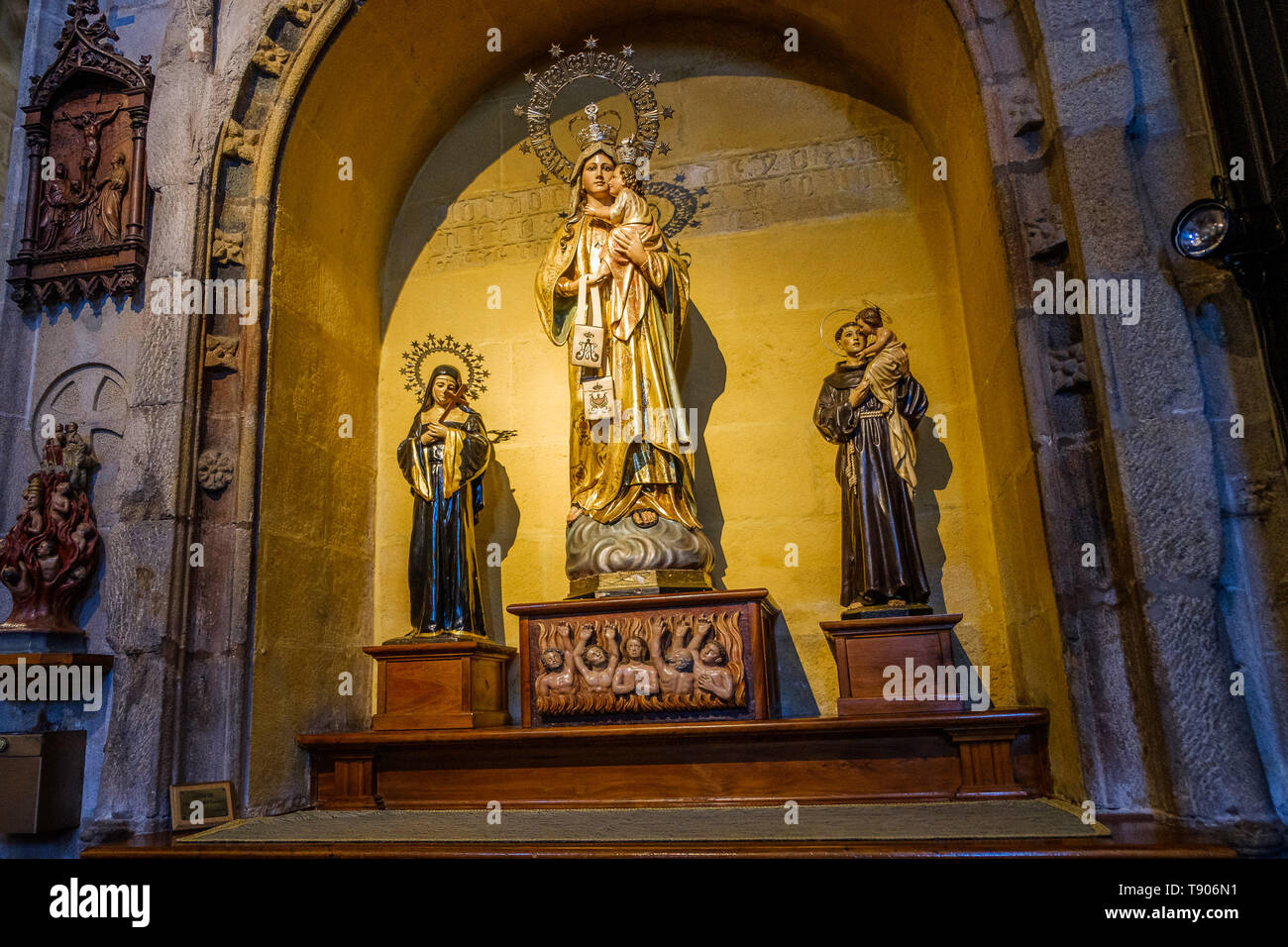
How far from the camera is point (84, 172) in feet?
17.3

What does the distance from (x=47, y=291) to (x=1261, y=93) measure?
229 inches

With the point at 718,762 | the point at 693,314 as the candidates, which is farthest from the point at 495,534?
the point at 718,762

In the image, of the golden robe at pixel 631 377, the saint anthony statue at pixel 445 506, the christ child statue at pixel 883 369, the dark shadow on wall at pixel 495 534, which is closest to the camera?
the christ child statue at pixel 883 369

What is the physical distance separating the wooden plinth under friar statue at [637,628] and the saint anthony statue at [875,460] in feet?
0.04

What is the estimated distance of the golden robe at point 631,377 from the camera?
496 centimetres

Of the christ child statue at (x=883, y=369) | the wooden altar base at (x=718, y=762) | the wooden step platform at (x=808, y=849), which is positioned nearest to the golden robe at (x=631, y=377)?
the christ child statue at (x=883, y=369)

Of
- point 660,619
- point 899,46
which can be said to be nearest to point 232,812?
point 660,619

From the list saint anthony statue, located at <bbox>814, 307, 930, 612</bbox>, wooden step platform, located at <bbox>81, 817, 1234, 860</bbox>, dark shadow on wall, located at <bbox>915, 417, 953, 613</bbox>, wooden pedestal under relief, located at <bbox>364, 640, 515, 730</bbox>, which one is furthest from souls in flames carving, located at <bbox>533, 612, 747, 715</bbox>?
dark shadow on wall, located at <bbox>915, 417, 953, 613</bbox>

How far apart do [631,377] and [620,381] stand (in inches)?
2.5

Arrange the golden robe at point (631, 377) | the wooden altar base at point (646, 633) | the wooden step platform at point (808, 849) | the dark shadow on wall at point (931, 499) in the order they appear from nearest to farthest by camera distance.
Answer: the wooden step platform at point (808, 849)
the wooden altar base at point (646, 633)
the golden robe at point (631, 377)
the dark shadow on wall at point (931, 499)

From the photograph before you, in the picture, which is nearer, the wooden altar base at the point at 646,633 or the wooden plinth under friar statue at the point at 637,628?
the wooden plinth under friar statue at the point at 637,628

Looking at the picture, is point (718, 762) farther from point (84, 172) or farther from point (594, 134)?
point (84, 172)

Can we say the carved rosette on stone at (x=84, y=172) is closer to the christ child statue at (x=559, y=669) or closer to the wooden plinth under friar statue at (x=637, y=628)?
the wooden plinth under friar statue at (x=637, y=628)
